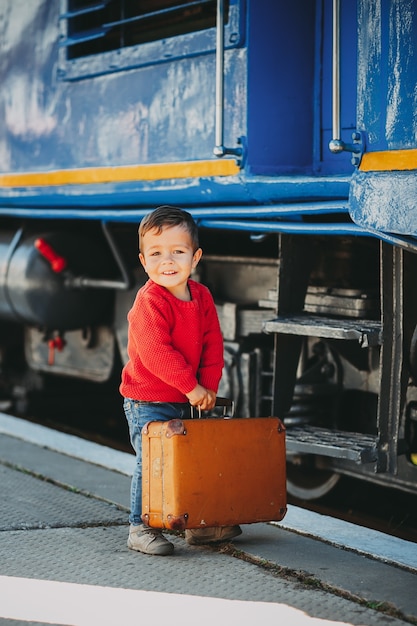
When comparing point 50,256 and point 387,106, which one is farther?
point 50,256

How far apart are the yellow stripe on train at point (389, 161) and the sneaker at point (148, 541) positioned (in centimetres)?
138

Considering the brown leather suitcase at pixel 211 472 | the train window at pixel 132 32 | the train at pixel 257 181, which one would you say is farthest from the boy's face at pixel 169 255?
the train window at pixel 132 32

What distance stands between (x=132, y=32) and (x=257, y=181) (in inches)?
55.9

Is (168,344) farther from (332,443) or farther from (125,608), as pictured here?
(332,443)

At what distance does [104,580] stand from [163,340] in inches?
29.9

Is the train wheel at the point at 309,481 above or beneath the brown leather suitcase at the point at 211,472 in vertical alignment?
beneath

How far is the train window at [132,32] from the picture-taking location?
4523 mm

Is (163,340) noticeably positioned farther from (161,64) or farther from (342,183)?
(161,64)

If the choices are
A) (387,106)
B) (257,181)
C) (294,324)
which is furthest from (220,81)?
(294,324)

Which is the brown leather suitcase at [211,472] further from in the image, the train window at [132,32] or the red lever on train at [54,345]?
the red lever on train at [54,345]

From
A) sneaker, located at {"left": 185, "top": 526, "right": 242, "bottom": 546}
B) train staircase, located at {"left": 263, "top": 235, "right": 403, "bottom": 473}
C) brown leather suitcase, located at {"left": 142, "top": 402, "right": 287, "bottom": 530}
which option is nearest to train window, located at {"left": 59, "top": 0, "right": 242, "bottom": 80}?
train staircase, located at {"left": 263, "top": 235, "right": 403, "bottom": 473}

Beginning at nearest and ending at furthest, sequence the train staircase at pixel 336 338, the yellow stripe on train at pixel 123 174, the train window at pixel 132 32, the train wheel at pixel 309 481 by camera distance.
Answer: the train staircase at pixel 336 338, the yellow stripe on train at pixel 123 174, the train window at pixel 132 32, the train wheel at pixel 309 481

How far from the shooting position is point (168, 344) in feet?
11.0

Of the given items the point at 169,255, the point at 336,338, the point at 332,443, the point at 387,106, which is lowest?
the point at 332,443
